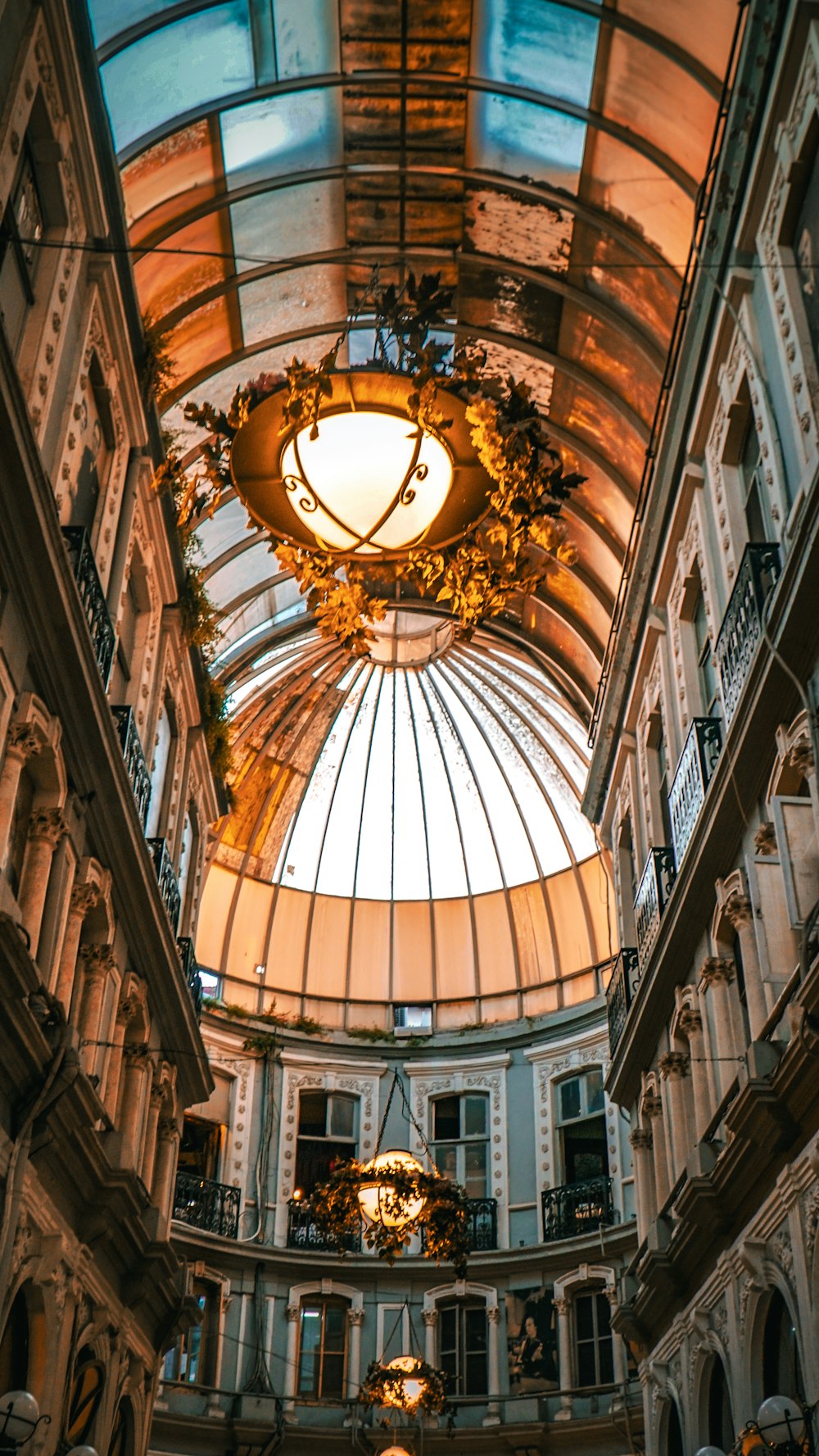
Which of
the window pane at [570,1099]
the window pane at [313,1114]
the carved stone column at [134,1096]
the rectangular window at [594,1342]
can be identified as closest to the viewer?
the carved stone column at [134,1096]

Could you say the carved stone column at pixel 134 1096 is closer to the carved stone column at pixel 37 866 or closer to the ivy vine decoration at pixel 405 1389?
the carved stone column at pixel 37 866

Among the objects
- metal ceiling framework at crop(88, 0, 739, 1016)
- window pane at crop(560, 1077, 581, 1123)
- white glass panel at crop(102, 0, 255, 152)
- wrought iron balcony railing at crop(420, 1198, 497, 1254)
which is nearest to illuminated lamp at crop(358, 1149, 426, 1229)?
wrought iron balcony railing at crop(420, 1198, 497, 1254)

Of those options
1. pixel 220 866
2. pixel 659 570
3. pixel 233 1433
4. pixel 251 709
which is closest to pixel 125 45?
pixel 659 570

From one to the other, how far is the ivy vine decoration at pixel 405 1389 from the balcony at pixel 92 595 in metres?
13.0

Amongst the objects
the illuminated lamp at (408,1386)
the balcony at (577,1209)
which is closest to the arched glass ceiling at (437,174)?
the balcony at (577,1209)

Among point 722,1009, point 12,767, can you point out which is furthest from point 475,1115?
point 12,767

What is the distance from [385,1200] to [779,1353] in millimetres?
7504

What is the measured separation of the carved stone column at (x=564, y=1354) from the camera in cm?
2105

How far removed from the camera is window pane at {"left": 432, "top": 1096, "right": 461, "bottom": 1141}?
984 inches

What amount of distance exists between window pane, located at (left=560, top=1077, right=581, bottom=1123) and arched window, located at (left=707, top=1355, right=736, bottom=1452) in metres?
10.9

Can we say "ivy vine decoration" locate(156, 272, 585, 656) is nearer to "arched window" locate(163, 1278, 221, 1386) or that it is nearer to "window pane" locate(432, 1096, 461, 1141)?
"arched window" locate(163, 1278, 221, 1386)

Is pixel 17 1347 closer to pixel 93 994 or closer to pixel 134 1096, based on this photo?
pixel 93 994

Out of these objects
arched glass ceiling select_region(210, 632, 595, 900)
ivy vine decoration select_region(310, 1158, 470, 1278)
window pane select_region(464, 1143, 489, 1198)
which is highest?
arched glass ceiling select_region(210, 632, 595, 900)

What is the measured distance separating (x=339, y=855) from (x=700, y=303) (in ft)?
55.5
